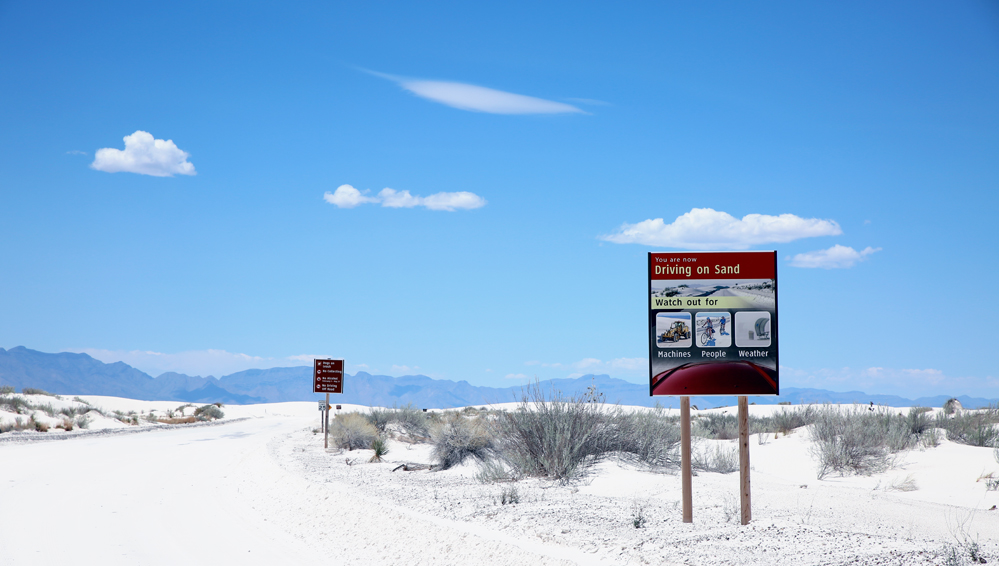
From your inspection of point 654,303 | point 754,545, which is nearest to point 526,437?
point 654,303

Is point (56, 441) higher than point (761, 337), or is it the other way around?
point (761, 337)

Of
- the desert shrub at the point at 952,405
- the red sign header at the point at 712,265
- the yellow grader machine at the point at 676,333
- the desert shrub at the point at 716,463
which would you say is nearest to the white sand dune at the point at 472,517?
the desert shrub at the point at 716,463

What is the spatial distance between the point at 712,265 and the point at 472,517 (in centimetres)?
475

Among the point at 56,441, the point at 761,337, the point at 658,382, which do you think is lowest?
the point at 56,441

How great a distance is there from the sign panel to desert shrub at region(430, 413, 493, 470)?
9.75m

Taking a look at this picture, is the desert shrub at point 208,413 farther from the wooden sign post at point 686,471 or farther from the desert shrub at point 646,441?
the wooden sign post at point 686,471

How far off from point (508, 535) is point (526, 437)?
646cm

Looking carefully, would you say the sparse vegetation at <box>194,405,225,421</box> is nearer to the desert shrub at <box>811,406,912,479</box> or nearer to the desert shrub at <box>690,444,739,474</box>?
the desert shrub at <box>690,444,739,474</box>

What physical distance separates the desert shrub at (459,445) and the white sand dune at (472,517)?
1.59 ft

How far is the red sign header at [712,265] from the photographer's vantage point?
8922mm

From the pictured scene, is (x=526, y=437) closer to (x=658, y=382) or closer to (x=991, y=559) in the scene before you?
(x=658, y=382)

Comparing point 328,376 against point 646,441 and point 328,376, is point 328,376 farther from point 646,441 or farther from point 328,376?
point 646,441

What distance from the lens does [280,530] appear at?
35.9ft

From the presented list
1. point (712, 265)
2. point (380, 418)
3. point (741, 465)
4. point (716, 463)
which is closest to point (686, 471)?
point (741, 465)
